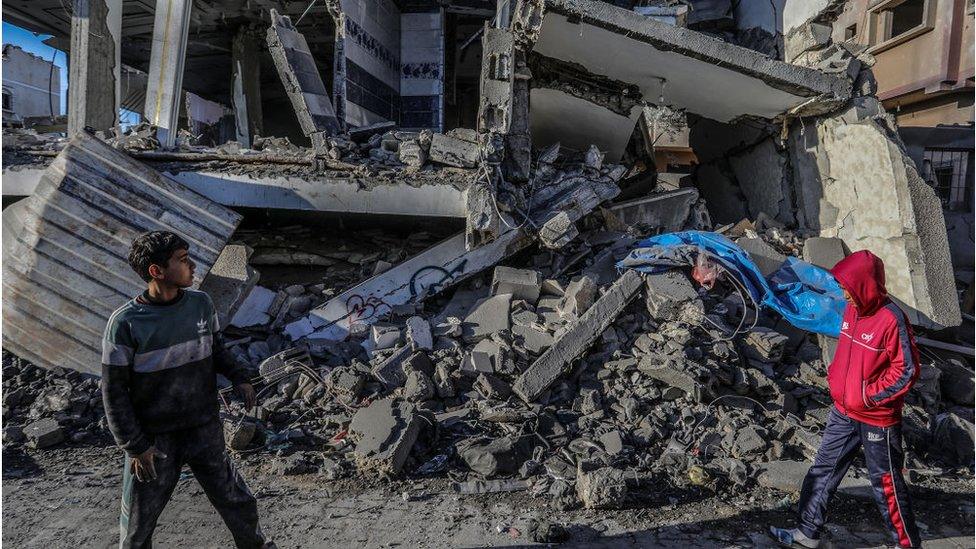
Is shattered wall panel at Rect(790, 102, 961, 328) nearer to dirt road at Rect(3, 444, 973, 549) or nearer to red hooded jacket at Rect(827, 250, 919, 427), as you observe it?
dirt road at Rect(3, 444, 973, 549)

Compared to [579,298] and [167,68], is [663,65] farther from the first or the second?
[167,68]

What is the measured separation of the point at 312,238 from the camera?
23.9ft

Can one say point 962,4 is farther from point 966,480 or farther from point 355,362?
point 355,362

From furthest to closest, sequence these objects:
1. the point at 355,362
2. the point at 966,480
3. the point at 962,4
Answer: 1. the point at 962,4
2. the point at 355,362
3. the point at 966,480

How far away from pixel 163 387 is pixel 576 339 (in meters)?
3.53

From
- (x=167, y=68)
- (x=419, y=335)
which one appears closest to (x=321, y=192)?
(x=419, y=335)

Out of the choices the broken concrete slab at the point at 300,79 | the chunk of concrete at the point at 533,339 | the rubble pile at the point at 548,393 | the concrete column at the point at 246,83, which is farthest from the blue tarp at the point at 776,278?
the concrete column at the point at 246,83

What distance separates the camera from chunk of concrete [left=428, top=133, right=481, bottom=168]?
6312 millimetres

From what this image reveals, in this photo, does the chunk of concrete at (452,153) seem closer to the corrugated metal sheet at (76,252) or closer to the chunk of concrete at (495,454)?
the corrugated metal sheet at (76,252)

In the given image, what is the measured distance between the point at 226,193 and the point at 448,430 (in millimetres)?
3868

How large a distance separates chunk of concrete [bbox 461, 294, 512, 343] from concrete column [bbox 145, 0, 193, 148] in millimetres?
4863

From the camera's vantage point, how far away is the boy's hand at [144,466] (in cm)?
225

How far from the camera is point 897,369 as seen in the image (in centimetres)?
274

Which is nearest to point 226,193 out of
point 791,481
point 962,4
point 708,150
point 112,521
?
point 112,521
